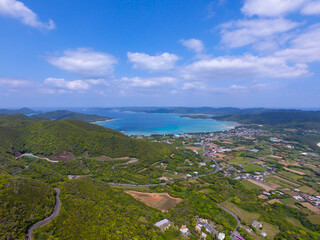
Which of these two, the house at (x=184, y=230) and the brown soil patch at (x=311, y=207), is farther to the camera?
the brown soil patch at (x=311, y=207)

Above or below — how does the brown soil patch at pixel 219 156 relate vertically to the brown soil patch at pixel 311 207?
above

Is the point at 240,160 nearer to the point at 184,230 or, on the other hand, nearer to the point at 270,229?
the point at 270,229

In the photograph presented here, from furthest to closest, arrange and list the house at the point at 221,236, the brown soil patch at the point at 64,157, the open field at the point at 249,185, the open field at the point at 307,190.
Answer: the brown soil patch at the point at 64,157 → the open field at the point at 249,185 → the open field at the point at 307,190 → the house at the point at 221,236

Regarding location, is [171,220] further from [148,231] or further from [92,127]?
[92,127]

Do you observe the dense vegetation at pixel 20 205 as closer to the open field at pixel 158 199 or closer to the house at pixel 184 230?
the open field at pixel 158 199

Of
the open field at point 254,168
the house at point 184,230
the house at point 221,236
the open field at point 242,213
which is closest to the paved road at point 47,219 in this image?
the house at point 184,230

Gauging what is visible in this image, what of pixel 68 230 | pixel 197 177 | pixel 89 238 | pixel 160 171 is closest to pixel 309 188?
pixel 197 177
